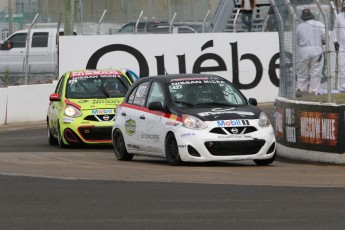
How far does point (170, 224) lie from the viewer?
10.8 metres

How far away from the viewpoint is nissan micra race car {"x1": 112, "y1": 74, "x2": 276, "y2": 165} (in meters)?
16.9

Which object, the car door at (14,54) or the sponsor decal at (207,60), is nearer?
the sponsor decal at (207,60)

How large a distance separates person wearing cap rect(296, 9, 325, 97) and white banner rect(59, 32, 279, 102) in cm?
1338

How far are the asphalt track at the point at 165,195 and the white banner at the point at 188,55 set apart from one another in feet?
41.9

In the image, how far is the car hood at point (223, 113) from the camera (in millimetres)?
17062

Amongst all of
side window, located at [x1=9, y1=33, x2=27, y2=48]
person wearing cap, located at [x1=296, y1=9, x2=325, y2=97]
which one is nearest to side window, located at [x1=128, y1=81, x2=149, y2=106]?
person wearing cap, located at [x1=296, y1=9, x2=325, y2=97]

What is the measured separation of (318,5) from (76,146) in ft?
21.7

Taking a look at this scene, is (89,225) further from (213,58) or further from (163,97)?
(213,58)

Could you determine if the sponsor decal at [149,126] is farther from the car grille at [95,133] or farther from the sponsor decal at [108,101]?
the sponsor decal at [108,101]

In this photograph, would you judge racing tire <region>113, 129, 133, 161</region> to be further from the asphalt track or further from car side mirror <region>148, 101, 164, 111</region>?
car side mirror <region>148, 101, 164, 111</region>

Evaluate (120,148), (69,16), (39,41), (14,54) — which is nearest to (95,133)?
(120,148)

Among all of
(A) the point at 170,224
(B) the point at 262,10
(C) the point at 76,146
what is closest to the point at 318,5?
(C) the point at 76,146

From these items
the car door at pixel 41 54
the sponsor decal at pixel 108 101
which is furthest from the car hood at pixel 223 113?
the car door at pixel 41 54

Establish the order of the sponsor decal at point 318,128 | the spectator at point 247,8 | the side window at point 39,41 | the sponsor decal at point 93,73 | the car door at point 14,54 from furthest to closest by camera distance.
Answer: the side window at point 39,41, the spectator at point 247,8, the car door at point 14,54, the sponsor decal at point 93,73, the sponsor decal at point 318,128
